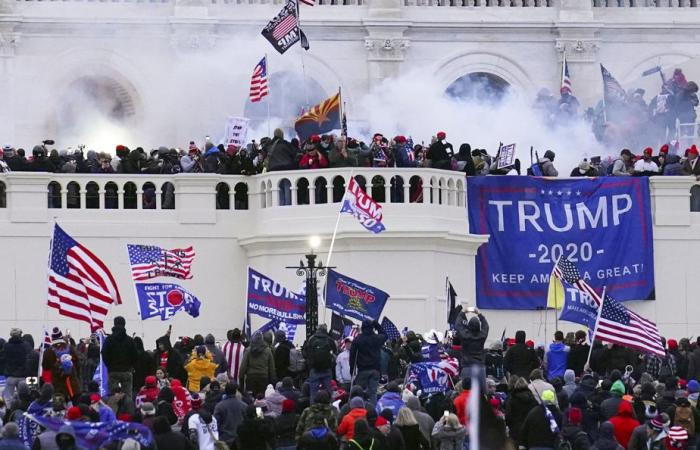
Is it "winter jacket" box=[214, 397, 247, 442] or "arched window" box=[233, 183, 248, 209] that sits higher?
"arched window" box=[233, 183, 248, 209]

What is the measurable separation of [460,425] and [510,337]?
48.3ft

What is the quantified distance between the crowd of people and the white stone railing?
15.2 ft

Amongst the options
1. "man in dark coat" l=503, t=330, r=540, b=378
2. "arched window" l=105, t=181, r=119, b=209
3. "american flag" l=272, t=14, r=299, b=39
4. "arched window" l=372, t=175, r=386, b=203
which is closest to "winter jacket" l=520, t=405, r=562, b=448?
"man in dark coat" l=503, t=330, r=540, b=378

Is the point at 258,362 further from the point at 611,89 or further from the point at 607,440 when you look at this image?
the point at 611,89

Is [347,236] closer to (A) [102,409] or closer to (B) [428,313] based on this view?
(B) [428,313]

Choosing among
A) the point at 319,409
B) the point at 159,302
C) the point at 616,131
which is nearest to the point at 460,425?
the point at 319,409

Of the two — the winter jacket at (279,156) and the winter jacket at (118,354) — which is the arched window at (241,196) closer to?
the winter jacket at (279,156)

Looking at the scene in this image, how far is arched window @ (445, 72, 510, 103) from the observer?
56500mm

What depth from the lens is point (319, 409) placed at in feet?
102

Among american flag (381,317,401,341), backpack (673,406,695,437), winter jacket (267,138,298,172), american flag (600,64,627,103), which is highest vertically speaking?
american flag (600,64,627,103)

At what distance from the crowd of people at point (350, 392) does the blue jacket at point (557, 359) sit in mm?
15

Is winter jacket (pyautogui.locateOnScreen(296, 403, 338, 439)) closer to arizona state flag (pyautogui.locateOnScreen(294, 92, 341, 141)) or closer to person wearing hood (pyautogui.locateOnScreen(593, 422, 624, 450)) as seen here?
person wearing hood (pyautogui.locateOnScreen(593, 422, 624, 450))

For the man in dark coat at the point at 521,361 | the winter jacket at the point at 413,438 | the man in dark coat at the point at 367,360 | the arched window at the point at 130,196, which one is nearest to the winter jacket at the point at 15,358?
the man in dark coat at the point at 367,360

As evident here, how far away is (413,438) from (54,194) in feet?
50.4
